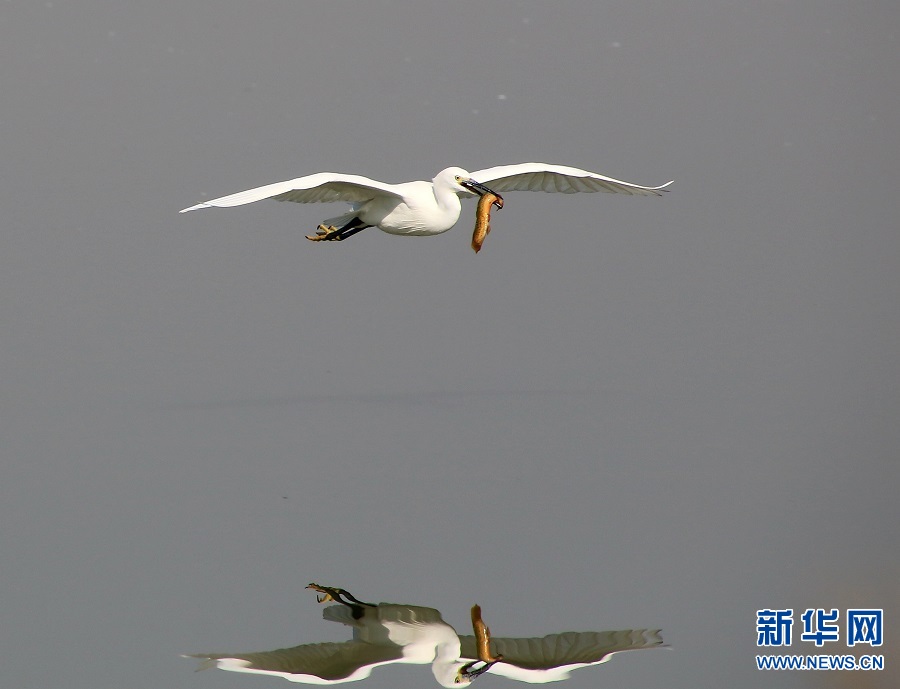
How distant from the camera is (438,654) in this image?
14.4ft

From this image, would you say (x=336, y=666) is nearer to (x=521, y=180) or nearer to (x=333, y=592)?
(x=333, y=592)

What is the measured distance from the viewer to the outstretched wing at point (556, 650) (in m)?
4.30

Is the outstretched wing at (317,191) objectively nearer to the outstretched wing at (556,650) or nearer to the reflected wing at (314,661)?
the reflected wing at (314,661)

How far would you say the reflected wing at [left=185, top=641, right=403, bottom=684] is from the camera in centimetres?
427

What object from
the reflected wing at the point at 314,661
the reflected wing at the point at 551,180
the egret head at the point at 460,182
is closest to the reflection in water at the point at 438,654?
the reflected wing at the point at 314,661

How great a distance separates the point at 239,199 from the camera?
514 centimetres

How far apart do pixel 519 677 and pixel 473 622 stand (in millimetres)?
376

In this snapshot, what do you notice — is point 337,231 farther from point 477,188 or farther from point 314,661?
point 314,661

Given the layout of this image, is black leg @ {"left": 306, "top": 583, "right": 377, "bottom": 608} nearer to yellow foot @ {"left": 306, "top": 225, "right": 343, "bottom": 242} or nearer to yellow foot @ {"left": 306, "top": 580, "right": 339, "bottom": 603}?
yellow foot @ {"left": 306, "top": 580, "right": 339, "bottom": 603}

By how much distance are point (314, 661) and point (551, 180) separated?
294 centimetres

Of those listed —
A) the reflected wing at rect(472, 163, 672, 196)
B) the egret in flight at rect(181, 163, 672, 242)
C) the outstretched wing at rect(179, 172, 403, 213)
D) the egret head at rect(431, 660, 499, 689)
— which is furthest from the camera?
the reflected wing at rect(472, 163, 672, 196)

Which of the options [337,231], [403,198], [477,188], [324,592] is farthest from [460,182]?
[324,592]

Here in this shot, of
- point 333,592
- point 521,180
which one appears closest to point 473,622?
point 333,592

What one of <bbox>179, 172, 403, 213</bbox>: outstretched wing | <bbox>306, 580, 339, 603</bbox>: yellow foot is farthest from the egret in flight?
<bbox>306, 580, 339, 603</bbox>: yellow foot
